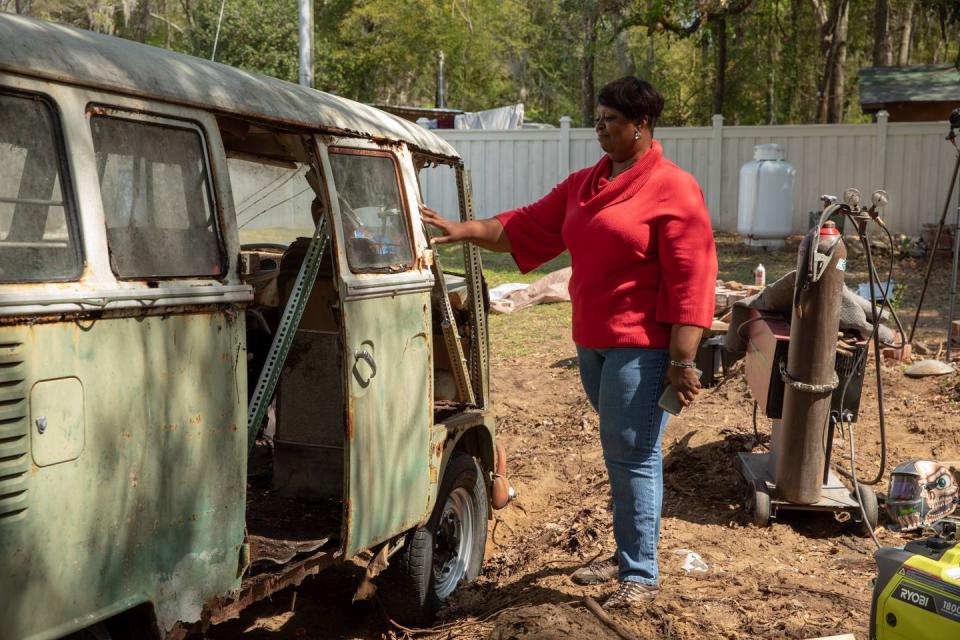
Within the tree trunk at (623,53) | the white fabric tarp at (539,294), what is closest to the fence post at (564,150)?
the white fabric tarp at (539,294)

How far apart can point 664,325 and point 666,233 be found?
0.38m

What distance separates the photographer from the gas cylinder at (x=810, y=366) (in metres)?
5.00

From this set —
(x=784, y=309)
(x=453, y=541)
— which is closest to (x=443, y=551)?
(x=453, y=541)

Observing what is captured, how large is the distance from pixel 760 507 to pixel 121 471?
3676 millimetres

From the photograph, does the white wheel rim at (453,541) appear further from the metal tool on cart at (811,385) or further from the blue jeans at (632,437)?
the metal tool on cart at (811,385)

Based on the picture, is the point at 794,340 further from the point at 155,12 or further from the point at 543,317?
the point at 155,12

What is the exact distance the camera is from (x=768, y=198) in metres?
16.7

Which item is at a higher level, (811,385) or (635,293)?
(635,293)

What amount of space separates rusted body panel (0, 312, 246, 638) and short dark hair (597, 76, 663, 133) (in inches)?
66.5

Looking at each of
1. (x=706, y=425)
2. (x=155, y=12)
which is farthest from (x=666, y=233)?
(x=155, y=12)

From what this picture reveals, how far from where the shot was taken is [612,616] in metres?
3.97

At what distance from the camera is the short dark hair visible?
391cm

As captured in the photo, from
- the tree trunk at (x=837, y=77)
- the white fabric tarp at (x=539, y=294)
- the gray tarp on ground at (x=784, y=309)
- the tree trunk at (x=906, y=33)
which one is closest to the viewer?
the gray tarp on ground at (x=784, y=309)

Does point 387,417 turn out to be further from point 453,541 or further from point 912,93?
point 912,93
